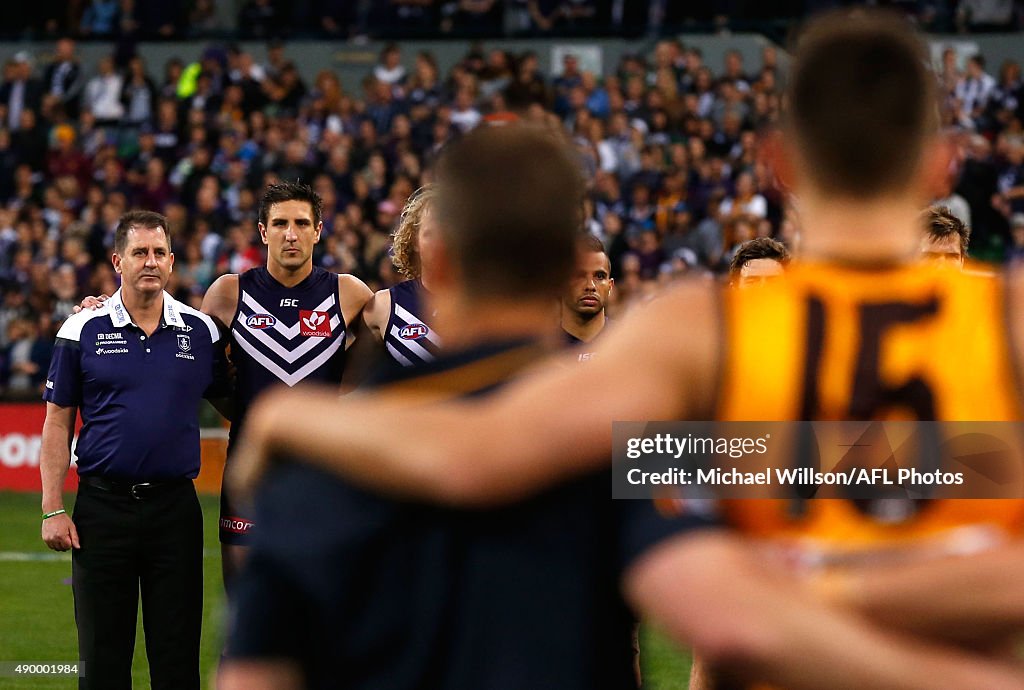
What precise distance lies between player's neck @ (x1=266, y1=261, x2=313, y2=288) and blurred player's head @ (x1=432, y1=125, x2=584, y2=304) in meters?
5.15

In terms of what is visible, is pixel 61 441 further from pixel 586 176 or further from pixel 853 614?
pixel 853 614

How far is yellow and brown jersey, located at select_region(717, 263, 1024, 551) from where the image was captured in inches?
74.4

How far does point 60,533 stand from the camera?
617 centimetres

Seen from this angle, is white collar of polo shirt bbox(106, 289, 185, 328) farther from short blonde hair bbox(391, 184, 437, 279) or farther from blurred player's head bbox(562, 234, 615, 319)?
blurred player's head bbox(562, 234, 615, 319)

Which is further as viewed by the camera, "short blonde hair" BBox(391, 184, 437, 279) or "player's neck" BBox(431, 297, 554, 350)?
"short blonde hair" BBox(391, 184, 437, 279)

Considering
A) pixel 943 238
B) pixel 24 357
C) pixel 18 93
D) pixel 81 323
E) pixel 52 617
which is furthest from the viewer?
pixel 18 93

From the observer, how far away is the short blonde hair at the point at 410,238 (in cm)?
633

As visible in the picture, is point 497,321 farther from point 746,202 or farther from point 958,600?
point 746,202

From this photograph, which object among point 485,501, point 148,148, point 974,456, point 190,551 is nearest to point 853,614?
point 974,456

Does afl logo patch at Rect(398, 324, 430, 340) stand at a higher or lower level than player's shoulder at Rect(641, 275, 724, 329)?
higher

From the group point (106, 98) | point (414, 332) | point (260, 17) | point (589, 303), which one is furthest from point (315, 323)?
point (260, 17)

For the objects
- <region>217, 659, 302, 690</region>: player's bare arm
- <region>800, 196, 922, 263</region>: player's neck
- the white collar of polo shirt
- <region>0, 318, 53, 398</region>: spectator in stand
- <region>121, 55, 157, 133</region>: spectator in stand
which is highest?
<region>121, 55, 157, 133</region>: spectator in stand

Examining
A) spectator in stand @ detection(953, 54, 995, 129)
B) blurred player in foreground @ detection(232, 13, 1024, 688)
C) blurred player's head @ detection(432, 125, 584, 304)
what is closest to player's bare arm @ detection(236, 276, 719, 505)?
blurred player in foreground @ detection(232, 13, 1024, 688)

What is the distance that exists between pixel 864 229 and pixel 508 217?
47 cm
